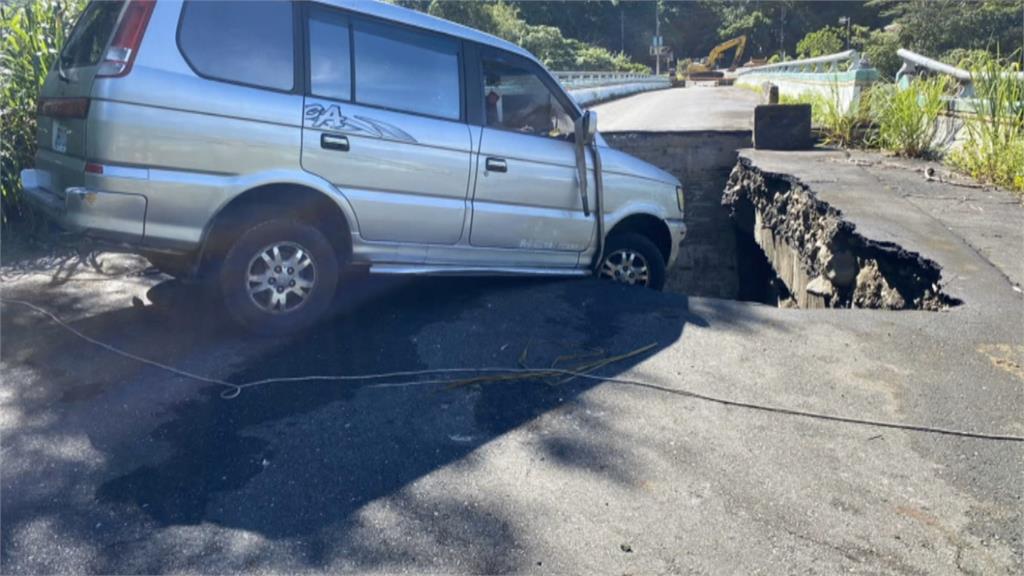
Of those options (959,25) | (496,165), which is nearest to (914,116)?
(496,165)

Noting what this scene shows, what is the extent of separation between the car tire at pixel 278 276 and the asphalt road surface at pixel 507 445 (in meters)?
0.16

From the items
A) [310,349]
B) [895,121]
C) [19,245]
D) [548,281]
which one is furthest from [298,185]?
[895,121]

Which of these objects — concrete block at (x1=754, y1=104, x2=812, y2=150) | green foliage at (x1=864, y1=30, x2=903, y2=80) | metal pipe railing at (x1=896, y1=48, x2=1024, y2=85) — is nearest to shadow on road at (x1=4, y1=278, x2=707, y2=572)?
metal pipe railing at (x1=896, y1=48, x2=1024, y2=85)

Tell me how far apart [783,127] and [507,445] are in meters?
10.5

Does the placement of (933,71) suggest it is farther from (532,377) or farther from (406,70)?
(532,377)

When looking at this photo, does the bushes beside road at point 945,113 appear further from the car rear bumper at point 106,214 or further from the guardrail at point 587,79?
the guardrail at point 587,79

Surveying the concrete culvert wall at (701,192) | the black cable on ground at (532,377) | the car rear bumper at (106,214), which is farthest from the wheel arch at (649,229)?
the concrete culvert wall at (701,192)

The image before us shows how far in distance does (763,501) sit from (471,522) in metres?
1.26

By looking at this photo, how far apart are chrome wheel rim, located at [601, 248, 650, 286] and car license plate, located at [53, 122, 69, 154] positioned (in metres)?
3.93

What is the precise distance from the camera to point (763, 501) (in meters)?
3.62


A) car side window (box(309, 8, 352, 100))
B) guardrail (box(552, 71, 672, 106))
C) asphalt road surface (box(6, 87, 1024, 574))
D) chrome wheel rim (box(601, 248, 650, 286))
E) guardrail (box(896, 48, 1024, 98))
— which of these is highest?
guardrail (box(552, 71, 672, 106))

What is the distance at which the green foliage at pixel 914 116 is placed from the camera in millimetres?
11367

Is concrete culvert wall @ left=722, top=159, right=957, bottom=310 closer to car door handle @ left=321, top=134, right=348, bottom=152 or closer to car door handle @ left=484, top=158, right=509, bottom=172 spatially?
car door handle @ left=484, top=158, right=509, bottom=172

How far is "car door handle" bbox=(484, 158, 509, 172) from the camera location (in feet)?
19.6
